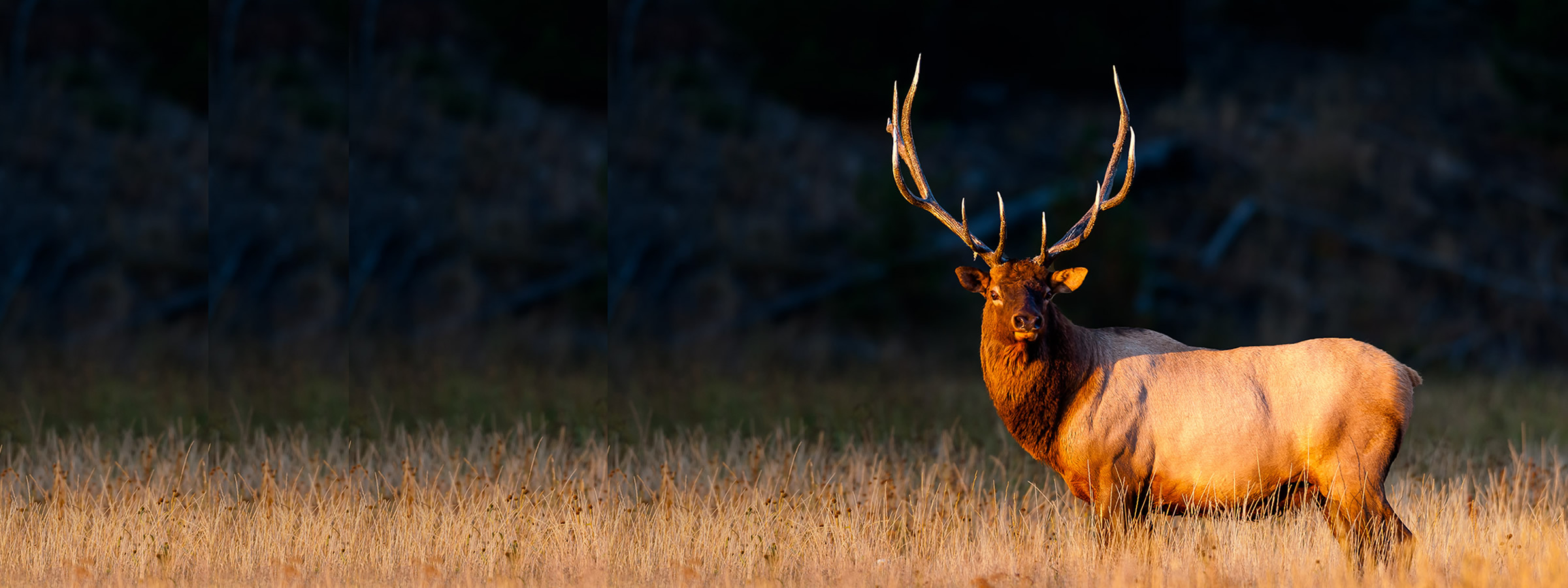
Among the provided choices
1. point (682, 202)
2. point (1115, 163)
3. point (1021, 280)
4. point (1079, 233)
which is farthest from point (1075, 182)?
point (1021, 280)

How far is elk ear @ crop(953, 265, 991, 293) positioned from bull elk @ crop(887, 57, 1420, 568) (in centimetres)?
1

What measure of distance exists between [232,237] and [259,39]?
2.01m

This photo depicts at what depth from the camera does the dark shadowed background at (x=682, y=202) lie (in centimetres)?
1253

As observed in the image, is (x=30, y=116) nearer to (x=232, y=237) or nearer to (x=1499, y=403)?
(x=232, y=237)

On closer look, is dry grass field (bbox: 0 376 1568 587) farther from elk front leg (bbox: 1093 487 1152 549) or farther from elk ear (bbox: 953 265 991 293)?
elk ear (bbox: 953 265 991 293)

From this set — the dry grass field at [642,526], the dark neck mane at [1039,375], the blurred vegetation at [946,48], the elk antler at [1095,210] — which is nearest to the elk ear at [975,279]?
the dark neck mane at [1039,375]

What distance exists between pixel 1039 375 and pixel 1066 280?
1.87ft

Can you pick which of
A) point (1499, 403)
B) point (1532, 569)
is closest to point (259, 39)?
point (1532, 569)

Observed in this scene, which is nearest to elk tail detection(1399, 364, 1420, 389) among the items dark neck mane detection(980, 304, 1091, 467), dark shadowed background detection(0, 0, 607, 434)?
dark neck mane detection(980, 304, 1091, 467)

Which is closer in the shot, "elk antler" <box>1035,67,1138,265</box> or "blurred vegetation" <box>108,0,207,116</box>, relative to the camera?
"elk antler" <box>1035,67,1138,265</box>

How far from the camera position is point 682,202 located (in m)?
23.0

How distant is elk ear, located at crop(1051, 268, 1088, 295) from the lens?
738 centimetres

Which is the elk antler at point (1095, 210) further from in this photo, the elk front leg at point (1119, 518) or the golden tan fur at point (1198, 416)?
the elk front leg at point (1119, 518)

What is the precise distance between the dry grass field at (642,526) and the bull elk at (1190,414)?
0.34m
